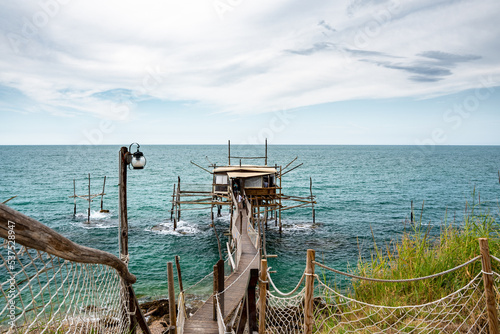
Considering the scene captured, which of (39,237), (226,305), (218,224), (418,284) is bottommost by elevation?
(218,224)

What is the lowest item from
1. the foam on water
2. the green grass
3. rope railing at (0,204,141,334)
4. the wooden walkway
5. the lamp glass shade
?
the foam on water

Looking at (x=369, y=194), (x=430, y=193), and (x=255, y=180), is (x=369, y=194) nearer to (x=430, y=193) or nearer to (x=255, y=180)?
(x=430, y=193)

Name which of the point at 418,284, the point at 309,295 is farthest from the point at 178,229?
the point at 309,295

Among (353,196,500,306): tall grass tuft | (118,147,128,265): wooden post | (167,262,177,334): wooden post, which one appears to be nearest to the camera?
(353,196,500,306): tall grass tuft

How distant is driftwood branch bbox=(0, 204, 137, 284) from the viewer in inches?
64.7

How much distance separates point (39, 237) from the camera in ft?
6.40

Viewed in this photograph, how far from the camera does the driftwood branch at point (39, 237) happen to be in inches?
64.7

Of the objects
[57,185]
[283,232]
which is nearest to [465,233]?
[283,232]

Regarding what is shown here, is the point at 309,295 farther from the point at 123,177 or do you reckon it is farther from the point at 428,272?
the point at 123,177

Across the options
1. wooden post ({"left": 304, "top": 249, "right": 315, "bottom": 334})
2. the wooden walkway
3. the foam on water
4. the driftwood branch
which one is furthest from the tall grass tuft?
the foam on water

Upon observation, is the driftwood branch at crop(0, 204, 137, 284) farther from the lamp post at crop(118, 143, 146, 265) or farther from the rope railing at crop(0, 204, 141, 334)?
the lamp post at crop(118, 143, 146, 265)

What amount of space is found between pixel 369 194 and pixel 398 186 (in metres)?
11.1

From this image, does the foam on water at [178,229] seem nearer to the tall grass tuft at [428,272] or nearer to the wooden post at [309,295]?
the tall grass tuft at [428,272]

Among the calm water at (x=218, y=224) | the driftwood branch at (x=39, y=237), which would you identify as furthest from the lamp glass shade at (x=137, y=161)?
the calm water at (x=218, y=224)
